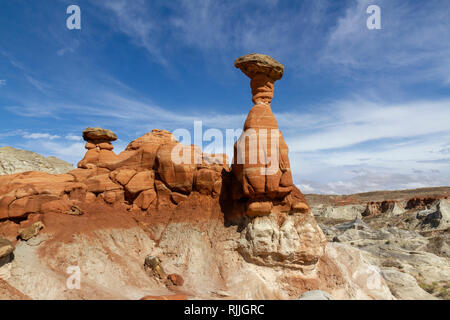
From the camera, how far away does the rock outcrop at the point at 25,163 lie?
149 ft

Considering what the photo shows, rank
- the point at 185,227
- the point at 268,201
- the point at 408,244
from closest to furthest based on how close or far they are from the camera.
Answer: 1. the point at 268,201
2. the point at 185,227
3. the point at 408,244

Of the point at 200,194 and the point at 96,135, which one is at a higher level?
the point at 96,135

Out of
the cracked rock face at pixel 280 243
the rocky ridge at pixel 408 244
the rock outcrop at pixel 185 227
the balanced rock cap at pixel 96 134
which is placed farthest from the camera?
the balanced rock cap at pixel 96 134

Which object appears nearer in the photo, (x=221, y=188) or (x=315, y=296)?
(x=315, y=296)

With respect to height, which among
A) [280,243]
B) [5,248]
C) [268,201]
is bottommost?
[280,243]

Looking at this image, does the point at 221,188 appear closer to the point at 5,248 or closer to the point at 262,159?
the point at 262,159

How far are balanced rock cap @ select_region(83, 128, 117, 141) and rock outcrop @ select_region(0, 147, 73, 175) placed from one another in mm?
30953

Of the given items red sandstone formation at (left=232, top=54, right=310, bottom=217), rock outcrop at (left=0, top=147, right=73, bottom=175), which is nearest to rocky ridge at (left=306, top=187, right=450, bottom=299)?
red sandstone formation at (left=232, top=54, right=310, bottom=217)

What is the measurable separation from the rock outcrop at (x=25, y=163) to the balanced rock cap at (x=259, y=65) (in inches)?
1724

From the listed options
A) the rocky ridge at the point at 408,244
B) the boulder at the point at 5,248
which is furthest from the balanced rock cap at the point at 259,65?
the rocky ridge at the point at 408,244

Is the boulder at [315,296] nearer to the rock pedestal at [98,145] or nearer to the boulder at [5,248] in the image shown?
the boulder at [5,248]

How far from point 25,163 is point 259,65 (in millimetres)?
48570

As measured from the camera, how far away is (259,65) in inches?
657

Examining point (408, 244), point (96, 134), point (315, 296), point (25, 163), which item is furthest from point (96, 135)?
point (25, 163)
